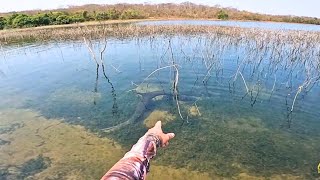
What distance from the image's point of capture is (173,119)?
1201 centimetres

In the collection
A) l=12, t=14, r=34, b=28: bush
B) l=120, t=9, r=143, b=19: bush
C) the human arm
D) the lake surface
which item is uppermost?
l=120, t=9, r=143, b=19: bush

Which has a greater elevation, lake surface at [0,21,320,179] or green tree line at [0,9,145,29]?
green tree line at [0,9,145,29]

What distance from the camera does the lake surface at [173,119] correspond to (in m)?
8.79

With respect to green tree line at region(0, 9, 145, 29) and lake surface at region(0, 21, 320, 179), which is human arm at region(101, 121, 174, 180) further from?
green tree line at region(0, 9, 145, 29)

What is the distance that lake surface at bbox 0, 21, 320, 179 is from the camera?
8789 millimetres

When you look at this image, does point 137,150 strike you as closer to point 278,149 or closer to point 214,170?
point 214,170

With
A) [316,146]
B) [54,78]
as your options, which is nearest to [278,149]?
[316,146]

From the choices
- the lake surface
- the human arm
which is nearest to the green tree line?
the lake surface

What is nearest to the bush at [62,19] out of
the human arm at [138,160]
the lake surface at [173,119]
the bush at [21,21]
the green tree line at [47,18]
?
the green tree line at [47,18]

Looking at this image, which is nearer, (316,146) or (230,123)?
(316,146)

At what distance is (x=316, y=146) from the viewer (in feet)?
32.6

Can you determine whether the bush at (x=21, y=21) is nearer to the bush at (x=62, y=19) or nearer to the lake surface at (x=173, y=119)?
the bush at (x=62, y=19)

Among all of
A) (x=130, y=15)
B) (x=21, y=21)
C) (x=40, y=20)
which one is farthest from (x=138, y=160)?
(x=130, y=15)

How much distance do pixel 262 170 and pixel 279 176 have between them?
1.64 feet
